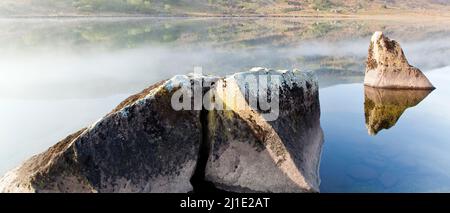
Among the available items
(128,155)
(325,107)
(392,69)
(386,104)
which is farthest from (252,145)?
(392,69)

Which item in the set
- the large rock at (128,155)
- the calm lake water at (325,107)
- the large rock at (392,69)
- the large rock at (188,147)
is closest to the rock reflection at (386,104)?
the calm lake water at (325,107)

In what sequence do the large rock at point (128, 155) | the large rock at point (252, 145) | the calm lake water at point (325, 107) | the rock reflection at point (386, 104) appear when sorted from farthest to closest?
the rock reflection at point (386, 104) → the calm lake water at point (325, 107) → the large rock at point (252, 145) → the large rock at point (128, 155)

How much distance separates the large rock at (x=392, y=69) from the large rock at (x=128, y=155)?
16.7m

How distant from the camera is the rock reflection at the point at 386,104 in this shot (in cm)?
1947

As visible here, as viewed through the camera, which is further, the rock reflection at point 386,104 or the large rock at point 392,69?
the large rock at point 392,69

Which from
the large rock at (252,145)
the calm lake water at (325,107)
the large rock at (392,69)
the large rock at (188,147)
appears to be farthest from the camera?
the large rock at (392,69)

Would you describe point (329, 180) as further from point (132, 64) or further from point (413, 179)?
point (132, 64)

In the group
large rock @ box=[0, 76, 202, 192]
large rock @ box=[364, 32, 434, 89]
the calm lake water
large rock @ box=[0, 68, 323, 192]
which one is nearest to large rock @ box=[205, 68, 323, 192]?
large rock @ box=[0, 68, 323, 192]

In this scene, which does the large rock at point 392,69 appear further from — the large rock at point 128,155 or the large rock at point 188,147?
the large rock at point 128,155

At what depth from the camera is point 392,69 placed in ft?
85.6

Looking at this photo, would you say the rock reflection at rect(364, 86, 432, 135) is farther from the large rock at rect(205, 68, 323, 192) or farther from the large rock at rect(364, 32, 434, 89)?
the large rock at rect(205, 68, 323, 192)

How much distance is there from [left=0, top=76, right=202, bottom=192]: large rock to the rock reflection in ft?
29.2
